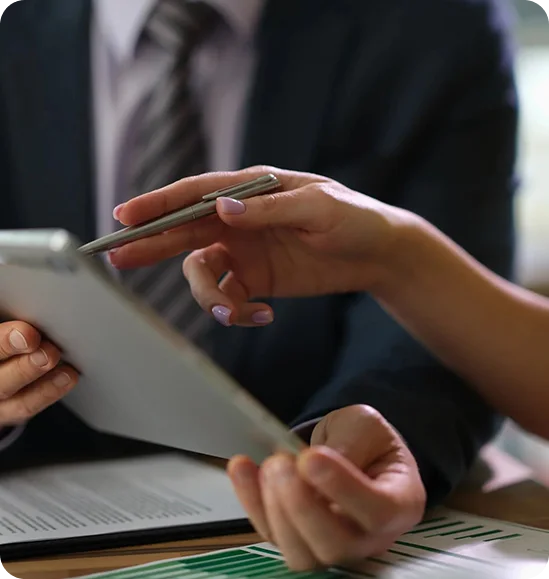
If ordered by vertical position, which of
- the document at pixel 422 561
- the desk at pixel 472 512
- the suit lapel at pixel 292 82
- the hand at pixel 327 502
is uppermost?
the suit lapel at pixel 292 82

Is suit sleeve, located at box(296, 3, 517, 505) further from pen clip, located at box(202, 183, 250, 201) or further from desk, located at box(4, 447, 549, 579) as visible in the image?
pen clip, located at box(202, 183, 250, 201)

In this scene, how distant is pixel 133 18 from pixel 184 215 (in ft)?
1.49

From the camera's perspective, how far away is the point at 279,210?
502 mm

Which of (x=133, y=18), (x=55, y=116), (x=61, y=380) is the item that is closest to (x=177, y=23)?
(x=133, y=18)

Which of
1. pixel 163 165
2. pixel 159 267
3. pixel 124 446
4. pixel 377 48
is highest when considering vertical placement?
pixel 377 48

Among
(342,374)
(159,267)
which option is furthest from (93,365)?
(159,267)

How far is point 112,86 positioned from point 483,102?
0.41m

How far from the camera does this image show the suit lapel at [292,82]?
88 centimetres

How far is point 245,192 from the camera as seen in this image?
0.50 meters

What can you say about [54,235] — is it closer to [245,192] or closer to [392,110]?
[245,192]

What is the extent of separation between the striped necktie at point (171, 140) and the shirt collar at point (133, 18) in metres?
0.01

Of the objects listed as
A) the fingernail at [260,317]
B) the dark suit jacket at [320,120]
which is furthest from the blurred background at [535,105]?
the fingernail at [260,317]

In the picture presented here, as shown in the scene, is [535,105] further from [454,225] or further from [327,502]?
[327,502]

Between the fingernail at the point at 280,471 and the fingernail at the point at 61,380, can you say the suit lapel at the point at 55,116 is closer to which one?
the fingernail at the point at 61,380
